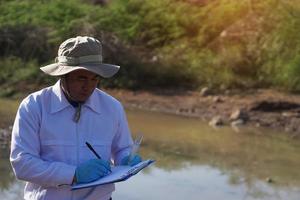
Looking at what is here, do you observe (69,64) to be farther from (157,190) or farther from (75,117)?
(157,190)

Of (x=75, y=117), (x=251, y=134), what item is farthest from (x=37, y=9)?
(x=75, y=117)

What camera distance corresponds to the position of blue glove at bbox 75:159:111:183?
2.75 meters

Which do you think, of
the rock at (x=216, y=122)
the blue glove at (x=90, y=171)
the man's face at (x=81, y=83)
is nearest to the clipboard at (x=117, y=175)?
the blue glove at (x=90, y=171)

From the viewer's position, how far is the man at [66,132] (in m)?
2.77

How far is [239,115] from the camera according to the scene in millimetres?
11398

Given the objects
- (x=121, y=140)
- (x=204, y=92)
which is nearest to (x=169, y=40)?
(x=204, y=92)

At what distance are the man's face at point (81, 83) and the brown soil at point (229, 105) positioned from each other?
26.6 ft

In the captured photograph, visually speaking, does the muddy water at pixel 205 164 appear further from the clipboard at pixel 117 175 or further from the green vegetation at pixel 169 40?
the clipboard at pixel 117 175

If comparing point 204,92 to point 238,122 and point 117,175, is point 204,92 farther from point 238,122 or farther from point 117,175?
point 117,175

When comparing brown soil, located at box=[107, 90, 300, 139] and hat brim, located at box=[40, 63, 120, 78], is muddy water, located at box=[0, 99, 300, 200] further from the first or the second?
hat brim, located at box=[40, 63, 120, 78]

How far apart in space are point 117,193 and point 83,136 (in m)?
4.37

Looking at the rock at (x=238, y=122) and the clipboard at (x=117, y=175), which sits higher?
the clipboard at (x=117, y=175)

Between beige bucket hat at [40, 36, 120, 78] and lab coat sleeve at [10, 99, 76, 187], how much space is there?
167mm

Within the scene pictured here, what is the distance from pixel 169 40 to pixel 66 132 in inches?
491
